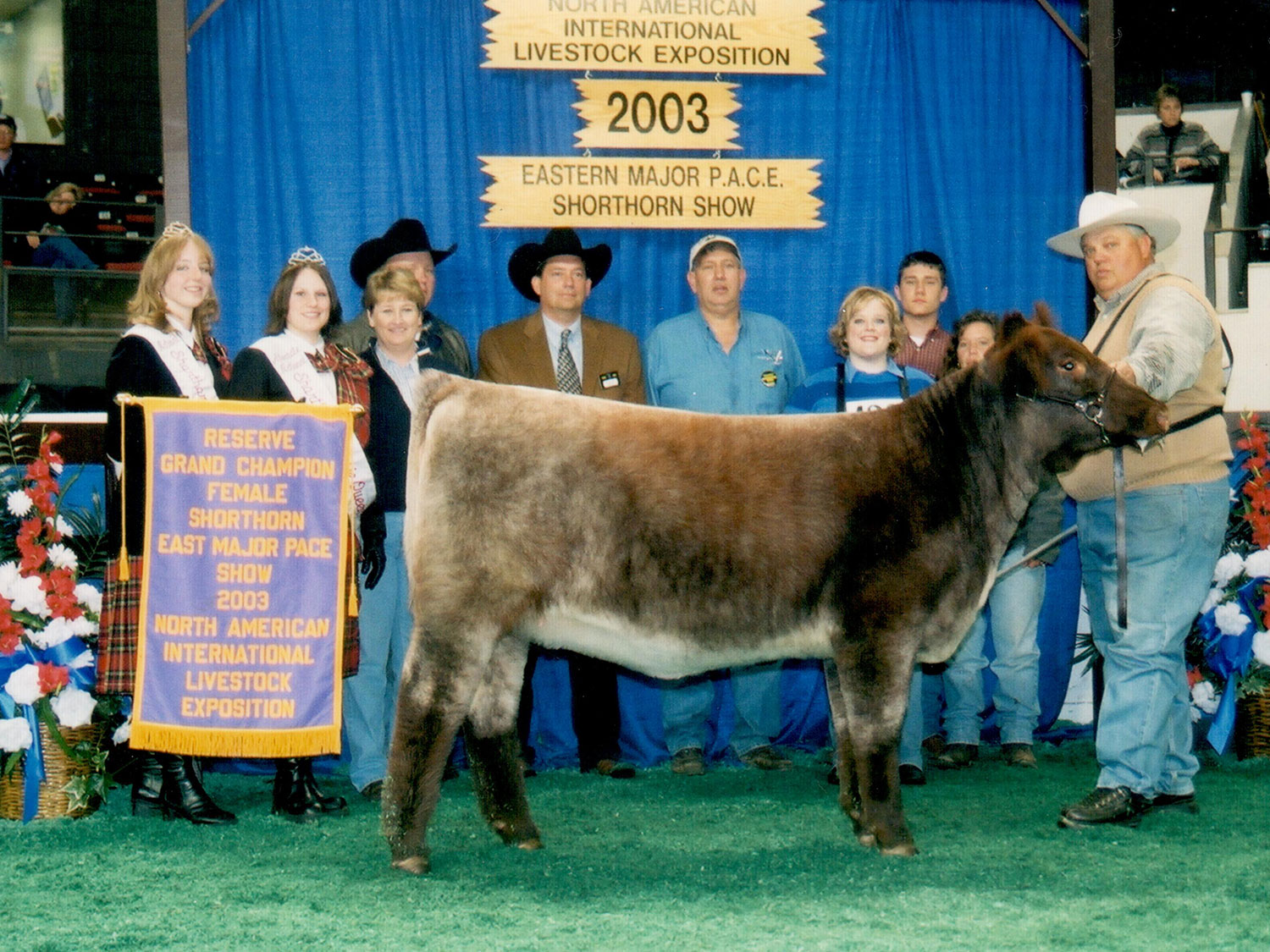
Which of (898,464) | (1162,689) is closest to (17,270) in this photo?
(898,464)

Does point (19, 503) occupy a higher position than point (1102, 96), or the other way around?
point (1102, 96)

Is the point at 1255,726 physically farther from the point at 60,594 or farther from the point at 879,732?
the point at 60,594

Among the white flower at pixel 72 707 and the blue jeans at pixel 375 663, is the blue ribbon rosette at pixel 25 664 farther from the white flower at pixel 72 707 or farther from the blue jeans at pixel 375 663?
the blue jeans at pixel 375 663

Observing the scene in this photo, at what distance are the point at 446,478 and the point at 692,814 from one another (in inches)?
65.5

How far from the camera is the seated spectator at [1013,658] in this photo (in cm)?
579

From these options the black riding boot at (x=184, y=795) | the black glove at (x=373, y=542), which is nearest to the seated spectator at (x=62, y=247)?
the black glove at (x=373, y=542)

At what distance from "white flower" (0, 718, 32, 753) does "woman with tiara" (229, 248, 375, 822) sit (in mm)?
911

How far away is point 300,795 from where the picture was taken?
4.86 metres

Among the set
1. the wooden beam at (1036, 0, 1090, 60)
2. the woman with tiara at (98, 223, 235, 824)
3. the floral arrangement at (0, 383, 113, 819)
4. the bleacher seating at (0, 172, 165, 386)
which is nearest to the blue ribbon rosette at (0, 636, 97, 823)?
the floral arrangement at (0, 383, 113, 819)

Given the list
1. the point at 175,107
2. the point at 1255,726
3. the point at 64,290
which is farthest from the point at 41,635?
the point at 64,290

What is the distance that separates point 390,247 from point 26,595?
2037 mm

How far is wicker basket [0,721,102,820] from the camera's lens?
16.0ft

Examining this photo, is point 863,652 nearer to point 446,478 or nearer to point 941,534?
point 941,534

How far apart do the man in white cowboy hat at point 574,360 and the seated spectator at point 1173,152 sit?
841 centimetres
